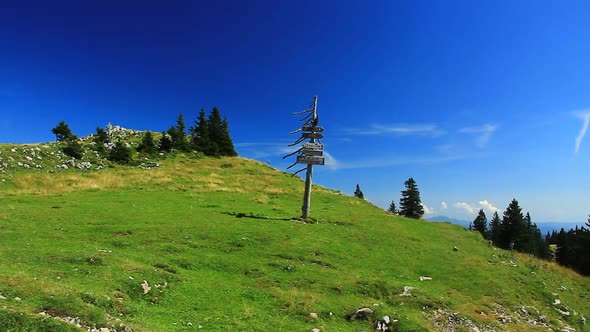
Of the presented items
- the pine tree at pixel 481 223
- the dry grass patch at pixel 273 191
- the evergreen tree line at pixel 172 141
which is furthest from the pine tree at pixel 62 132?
the pine tree at pixel 481 223

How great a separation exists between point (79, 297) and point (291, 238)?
15.2 metres

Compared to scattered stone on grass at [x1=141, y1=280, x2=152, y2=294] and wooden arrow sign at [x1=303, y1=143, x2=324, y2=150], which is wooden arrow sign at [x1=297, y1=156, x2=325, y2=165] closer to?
wooden arrow sign at [x1=303, y1=143, x2=324, y2=150]

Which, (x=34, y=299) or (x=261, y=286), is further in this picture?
(x=261, y=286)

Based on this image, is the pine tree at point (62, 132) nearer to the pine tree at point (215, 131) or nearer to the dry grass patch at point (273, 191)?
the pine tree at point (215, 131)

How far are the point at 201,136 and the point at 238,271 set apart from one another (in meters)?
62.4

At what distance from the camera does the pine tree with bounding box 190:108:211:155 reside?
242 feet

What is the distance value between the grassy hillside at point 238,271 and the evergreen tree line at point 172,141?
60.7 feet

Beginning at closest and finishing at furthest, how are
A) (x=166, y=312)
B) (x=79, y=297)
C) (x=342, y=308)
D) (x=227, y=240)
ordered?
1. (x=79, y=297)
2. (x=166, y=312)
3. (x=342, y=308)
4. (x=227, y=240)

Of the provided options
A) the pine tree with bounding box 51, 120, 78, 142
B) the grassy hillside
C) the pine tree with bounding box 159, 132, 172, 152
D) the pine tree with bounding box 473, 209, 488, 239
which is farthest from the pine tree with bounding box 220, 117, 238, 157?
the pine tree with bounding box 473, 209, 488, 239

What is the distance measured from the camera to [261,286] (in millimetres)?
16234

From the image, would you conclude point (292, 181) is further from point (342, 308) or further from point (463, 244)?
point (342, 308)

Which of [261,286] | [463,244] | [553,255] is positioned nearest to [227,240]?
[261,286]

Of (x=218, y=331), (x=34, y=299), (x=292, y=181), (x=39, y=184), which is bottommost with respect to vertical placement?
(x=218, y=331)

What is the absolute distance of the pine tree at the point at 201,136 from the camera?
73.8 m
